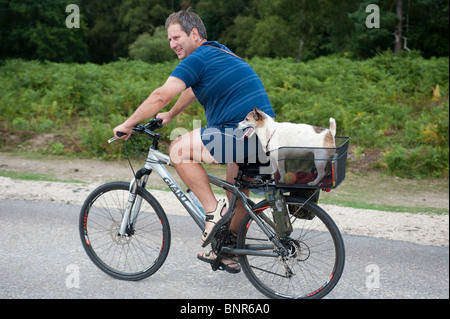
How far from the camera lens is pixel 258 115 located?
12.4ft

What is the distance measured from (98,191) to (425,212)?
5.06m

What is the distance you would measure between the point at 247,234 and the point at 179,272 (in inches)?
36.4

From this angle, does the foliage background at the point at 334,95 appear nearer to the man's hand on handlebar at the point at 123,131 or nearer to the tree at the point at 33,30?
the man's hand on handlebar at the point at 123,131

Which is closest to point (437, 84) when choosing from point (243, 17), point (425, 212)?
point (425, 212)

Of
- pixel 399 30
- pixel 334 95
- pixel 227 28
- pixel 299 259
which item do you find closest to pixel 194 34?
pixel 299 259

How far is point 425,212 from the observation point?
24.2ft

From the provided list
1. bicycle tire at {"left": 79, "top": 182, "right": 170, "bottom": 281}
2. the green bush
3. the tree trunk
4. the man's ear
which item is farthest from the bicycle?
the tree trunk

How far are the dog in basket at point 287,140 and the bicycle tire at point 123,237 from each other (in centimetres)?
115

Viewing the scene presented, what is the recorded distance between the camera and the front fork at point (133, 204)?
4.38m

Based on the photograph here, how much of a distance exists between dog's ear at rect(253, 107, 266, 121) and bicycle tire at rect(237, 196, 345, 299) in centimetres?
70

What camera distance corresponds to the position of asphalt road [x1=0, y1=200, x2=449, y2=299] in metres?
4.30

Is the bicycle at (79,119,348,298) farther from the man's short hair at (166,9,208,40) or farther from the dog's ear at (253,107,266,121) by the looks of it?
the man's short hair at (166,9,208,40)

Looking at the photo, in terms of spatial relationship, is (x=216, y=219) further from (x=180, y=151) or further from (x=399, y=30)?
(x=399, y=30)

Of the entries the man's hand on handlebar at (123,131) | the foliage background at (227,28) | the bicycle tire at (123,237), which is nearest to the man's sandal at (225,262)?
the bicycle tire at (123,237)
